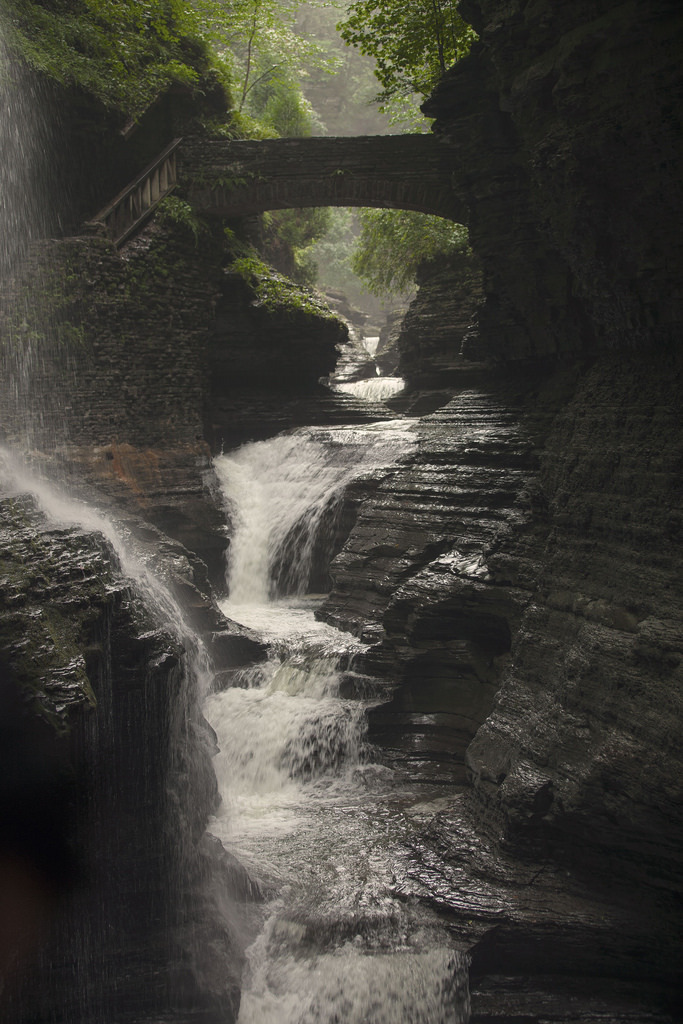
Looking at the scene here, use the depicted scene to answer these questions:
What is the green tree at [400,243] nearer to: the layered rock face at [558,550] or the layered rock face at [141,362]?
the layered rock face at [141,362]

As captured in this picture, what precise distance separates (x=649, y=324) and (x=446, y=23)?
38.0 ft

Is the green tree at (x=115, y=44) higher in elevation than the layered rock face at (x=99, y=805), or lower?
higher

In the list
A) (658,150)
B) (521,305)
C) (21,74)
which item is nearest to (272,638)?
(521,305)

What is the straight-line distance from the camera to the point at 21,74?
43.1 ft

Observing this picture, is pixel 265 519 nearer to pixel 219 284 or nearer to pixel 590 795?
pixel 219 284

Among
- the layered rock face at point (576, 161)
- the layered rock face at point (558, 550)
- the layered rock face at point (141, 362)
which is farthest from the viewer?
the layered rock face at point (141, 362)

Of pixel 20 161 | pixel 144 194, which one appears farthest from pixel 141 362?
pixel 20 161

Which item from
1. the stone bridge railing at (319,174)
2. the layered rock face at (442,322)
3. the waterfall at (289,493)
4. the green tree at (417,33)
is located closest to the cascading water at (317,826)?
the waterfall at (289,493)

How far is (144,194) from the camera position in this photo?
1486cm

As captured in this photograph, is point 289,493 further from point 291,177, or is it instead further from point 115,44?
point 115,44

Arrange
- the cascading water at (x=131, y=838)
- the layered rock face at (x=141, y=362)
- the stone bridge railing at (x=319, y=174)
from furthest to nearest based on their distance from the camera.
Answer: the stone bridge railing at (x=319, y=174)
the layered rock face at (x=141, y=362)
the cascading water at (x=131, y=838)

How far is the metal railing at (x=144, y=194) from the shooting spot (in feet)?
47.1

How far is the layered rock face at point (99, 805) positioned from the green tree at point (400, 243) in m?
13.3

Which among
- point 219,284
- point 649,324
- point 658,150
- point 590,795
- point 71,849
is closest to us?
point 71,849
